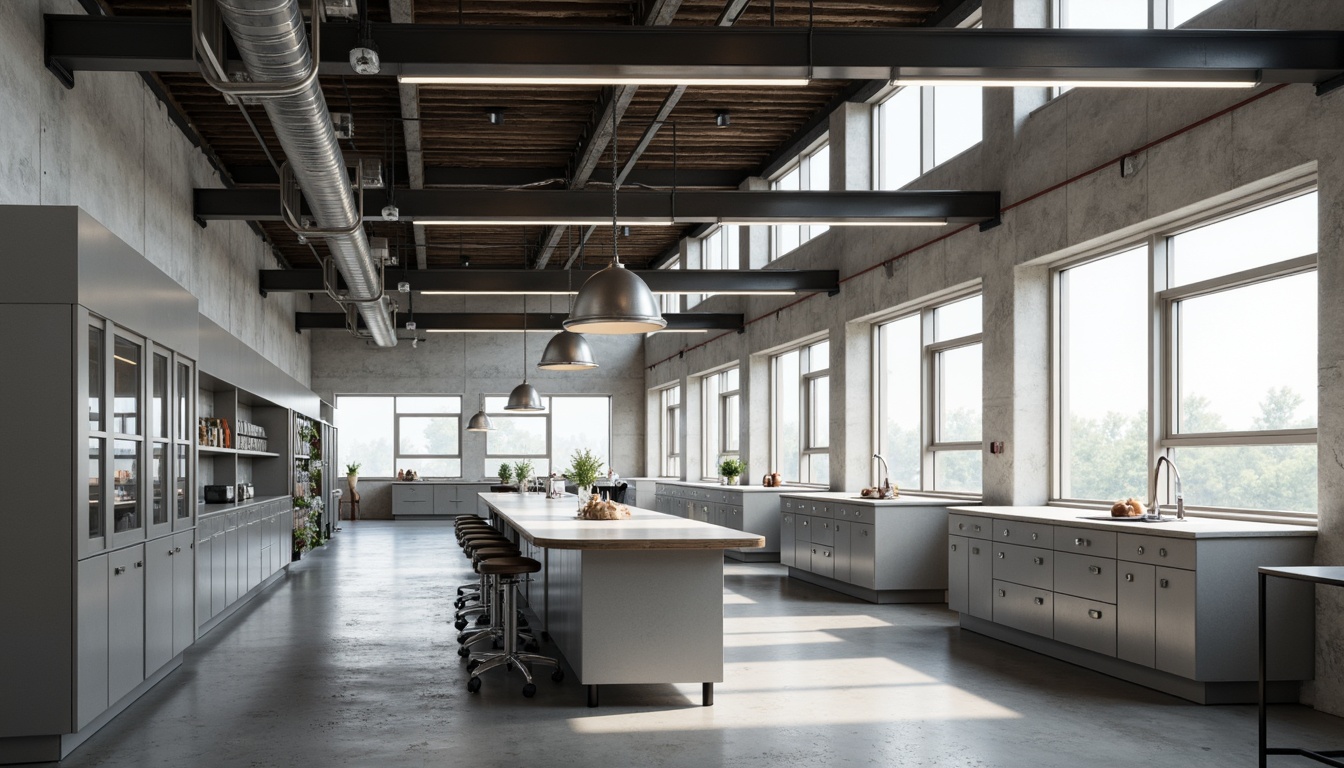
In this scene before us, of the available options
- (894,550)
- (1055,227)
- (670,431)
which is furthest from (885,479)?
(670,431)

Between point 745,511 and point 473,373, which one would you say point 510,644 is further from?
point 473,373

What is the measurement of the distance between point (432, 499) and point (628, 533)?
1590 centimetres

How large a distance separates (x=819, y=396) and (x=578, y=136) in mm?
4235

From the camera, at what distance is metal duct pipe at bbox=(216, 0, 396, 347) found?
4484mm

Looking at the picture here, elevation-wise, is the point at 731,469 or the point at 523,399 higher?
the point at 523,399

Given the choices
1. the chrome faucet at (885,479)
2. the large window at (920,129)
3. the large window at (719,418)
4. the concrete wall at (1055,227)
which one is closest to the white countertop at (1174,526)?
the concrete wall at (1055,227)

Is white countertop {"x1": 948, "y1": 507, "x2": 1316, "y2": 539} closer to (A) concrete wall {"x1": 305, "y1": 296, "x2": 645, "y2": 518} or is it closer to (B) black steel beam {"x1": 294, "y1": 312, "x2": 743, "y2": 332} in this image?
(B) black steel beam {"x1": 294, "y1": 312, "x2": 743, "y2": 332}

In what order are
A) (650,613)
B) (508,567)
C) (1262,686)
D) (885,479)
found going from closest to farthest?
(1262,686), (650,613), (508,567), (885,479)

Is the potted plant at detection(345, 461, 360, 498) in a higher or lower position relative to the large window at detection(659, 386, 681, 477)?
lower

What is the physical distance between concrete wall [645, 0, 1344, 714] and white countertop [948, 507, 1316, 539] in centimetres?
21

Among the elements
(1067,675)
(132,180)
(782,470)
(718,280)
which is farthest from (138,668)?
(782,470)

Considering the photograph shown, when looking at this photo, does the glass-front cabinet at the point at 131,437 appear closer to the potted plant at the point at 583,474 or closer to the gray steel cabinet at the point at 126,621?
the gray steel cabinet at the point at 126,621

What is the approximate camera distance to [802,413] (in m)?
13.4

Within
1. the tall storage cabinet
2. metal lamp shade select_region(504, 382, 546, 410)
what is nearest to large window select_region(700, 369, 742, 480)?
metal lamp shade select_region(504, 382, 546, 410)
